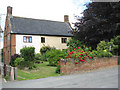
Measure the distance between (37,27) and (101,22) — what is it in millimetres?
18737

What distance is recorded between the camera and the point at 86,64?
43.0 ft

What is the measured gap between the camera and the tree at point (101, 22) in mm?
17125

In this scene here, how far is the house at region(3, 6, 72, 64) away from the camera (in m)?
29.5

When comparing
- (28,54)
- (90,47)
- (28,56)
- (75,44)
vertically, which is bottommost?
(28,56)

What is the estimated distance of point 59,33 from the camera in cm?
3422

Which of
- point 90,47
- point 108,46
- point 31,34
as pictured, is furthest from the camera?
point 31,34

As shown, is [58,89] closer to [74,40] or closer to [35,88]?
[35,88]

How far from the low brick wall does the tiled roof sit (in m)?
19.4

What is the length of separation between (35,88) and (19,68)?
8830mm

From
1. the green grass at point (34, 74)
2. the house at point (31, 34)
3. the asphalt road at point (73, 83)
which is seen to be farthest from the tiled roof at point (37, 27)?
the asphalt road at point (73, 83)

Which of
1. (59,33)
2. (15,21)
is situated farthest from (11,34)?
(59,33)

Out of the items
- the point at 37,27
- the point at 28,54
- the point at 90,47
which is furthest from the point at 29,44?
the point at 90,47

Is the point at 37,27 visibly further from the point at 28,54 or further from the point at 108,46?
the point at 108,46

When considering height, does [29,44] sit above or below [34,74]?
above
